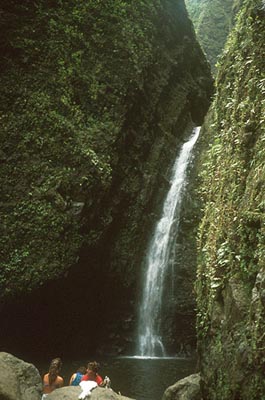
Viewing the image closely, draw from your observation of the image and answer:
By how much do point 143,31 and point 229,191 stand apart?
12601 mm

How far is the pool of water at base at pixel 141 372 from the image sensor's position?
10.1 m

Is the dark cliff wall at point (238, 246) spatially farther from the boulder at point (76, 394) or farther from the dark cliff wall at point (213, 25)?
the dark cliff wall at point (213, 25)

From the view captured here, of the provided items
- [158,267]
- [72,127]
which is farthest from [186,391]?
[72,127]

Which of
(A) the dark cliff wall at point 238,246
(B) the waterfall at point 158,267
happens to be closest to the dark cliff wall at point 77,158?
(B) the waterfall at point 158,267

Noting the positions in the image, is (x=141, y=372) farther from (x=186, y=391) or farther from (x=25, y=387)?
(x=25, y=387)

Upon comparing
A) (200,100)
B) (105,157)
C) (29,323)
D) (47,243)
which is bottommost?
(29,323)

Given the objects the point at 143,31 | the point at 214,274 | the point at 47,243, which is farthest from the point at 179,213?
the point at 214,274

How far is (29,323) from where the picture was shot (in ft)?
45.1

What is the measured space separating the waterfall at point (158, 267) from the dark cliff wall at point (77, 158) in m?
0.54

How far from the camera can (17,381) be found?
6.15 metres

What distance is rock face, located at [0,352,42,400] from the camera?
5770 mm

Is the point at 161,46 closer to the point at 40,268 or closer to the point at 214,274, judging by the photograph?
the point at 40,268

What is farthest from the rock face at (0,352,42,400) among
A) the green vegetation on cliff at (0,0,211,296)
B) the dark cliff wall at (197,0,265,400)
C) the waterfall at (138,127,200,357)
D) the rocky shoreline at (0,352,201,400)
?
the waterfall at (138,127,200,357)

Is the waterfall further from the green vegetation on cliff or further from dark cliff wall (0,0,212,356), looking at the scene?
the green vegetation on cliff
